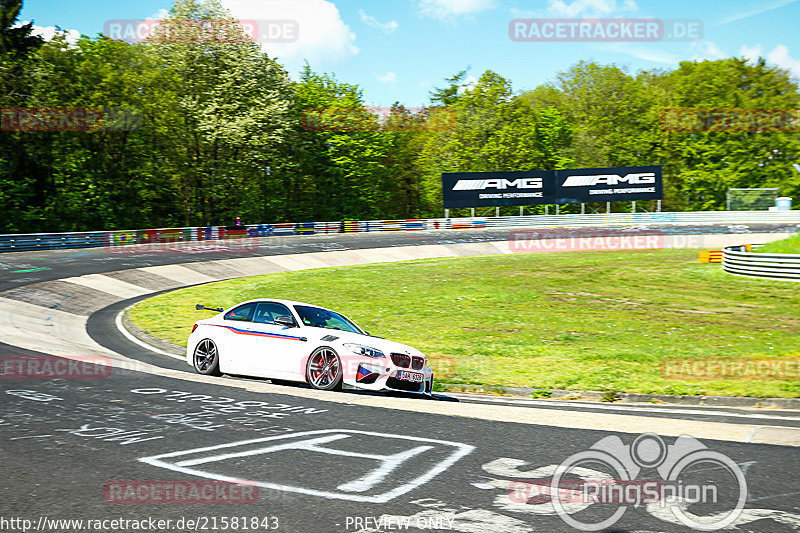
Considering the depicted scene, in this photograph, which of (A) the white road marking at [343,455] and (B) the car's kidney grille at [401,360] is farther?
(B) the car's kidney grille at [401,360]

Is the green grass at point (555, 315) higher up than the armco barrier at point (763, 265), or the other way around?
the armco barrier at point (763, 265)

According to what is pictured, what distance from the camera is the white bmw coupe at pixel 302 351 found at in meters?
11.4

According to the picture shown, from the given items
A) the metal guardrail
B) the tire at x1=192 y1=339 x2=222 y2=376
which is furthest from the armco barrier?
the metal guardrail

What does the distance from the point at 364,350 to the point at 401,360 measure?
0.65m

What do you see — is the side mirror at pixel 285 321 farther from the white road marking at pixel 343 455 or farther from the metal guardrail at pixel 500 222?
the metal guardrail at pixel 500 222

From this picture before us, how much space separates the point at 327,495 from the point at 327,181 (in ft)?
222

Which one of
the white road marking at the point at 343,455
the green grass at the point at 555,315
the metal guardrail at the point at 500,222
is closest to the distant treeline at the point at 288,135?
the metal guardrail at the point at 500,222

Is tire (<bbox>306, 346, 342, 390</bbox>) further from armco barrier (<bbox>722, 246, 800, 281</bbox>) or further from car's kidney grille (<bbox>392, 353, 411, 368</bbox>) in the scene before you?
armco barrier (<bbox>722, 246, 800, 281</bbox>)

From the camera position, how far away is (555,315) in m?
22.0

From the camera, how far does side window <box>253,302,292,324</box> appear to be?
12.6m

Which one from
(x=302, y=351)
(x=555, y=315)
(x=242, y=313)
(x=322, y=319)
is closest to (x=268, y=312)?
(x=242, y=313)

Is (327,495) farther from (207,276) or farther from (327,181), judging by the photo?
(327,181)

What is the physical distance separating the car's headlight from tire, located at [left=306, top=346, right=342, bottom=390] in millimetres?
275

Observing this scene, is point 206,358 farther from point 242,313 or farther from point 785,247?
point 785,247
